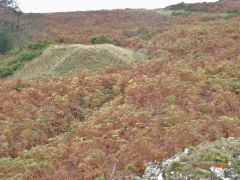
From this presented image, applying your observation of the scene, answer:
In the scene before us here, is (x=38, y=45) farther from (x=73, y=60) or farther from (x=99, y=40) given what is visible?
(x=73, y=60)

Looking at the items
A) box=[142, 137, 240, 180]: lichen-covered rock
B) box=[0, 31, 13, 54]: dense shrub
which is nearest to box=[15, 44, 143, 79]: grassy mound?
box=[0, 31, 13, 54]: dense shrub

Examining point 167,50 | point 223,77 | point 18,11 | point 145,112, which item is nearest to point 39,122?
point 145,112

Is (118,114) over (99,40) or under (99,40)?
under

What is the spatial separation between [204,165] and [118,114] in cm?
464

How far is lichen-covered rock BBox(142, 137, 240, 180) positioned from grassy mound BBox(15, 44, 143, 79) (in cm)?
1169

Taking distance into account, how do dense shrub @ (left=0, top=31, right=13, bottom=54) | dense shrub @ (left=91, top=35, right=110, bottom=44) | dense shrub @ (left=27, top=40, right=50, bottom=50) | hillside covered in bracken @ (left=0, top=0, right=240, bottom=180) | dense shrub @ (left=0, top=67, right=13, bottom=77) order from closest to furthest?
hillside covered in bracken @ (left=0, top=0, right=240, bottom=180), dense shrub @ (left=0, top=67, right=13, bottom=77), dense shrub @ (left=27, top=40, right=50, bottom=50), dense shrub @ (left=91, top=35, right=110, bottom=44), dense shrub @ (left=0, top=31, right=13, bottom=54)

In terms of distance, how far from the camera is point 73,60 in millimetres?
17922

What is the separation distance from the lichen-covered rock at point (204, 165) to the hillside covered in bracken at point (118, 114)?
0.12 metres

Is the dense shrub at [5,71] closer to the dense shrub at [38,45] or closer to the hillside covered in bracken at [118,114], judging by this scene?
the hillside covered in bracken at [118,114]

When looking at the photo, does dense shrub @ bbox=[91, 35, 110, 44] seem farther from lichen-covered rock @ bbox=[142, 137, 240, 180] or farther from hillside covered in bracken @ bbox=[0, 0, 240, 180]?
lichen-covered rock @ bbox=[142, 137, 240, 180]

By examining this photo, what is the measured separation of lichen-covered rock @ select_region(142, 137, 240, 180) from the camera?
181 inches

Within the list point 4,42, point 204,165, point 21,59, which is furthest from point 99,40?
point 204,165

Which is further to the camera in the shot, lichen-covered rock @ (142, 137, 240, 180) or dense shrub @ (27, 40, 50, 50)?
dense shrub @ (27, 40, 50, 50)

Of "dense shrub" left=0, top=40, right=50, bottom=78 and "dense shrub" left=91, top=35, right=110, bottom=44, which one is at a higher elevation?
"dense shrub" left=91, top=35, right=110, bottom=44
